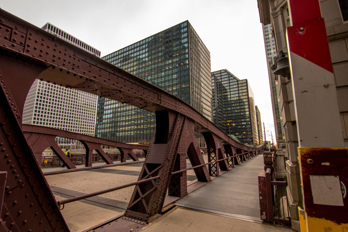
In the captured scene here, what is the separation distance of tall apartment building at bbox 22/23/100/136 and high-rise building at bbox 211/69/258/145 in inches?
5539

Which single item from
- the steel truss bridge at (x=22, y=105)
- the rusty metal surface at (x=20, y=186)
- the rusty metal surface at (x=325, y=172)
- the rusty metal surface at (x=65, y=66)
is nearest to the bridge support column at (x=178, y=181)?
the steel truss bridge at (x=22, y=105)

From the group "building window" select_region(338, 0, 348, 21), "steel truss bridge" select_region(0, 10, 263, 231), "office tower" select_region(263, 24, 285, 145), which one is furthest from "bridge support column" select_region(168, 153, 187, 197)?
"office tower" select_region(263, 24, 285, 145)

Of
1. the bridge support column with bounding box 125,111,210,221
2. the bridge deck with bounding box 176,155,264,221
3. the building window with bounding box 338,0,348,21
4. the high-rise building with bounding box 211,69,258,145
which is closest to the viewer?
the building window with bounding box 338,0,348,21

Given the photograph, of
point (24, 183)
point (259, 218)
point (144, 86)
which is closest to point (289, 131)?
point (259, 218)

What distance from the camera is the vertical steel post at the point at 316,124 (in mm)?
1264

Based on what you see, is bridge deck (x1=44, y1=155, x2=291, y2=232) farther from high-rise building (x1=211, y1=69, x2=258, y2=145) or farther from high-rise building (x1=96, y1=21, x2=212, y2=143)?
high-rise building (x1=211, y1=69, x2=258, y2=145)

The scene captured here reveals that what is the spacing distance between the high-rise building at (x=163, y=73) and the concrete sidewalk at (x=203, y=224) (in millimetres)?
84312

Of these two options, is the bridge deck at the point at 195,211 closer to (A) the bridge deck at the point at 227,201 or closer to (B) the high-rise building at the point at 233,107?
(A) the bridge deck at the point at 227,201

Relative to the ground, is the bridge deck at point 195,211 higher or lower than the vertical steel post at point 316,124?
lower

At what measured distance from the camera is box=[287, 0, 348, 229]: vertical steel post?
1264 mm

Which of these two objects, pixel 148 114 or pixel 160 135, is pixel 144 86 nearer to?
pixel 160 135

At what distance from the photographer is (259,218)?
446 cm

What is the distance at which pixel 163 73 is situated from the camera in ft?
326

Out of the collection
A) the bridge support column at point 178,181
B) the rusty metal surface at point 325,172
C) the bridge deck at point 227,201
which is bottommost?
the bridge deck at point 227,201
